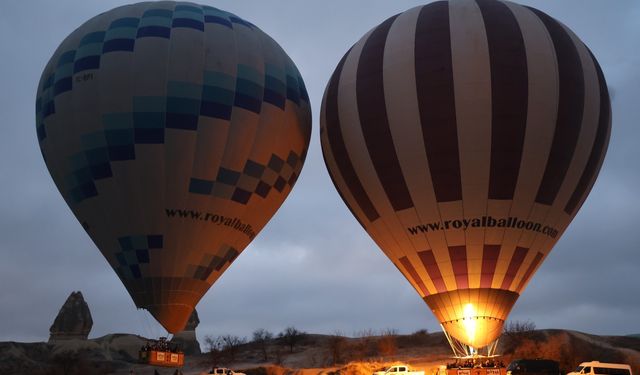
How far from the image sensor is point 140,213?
18656mm

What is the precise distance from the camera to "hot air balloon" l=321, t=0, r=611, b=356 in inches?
671

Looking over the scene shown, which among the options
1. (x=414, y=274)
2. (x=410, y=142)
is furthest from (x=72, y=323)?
(x=410, y=142)

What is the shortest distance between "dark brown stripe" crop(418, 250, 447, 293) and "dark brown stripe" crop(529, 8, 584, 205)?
10.00 feet

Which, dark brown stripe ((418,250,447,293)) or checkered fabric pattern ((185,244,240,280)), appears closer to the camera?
dark brown stripe ((418,250,447,293))

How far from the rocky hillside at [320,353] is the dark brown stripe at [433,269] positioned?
8.41 meters

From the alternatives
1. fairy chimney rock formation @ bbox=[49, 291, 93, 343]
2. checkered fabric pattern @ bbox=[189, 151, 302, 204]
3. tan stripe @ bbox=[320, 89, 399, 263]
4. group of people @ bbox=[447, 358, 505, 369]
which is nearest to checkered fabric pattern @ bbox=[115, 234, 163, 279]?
checkered fabric pattern @ bbox=[189, 151, 302, 204]

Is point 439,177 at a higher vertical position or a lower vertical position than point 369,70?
lower

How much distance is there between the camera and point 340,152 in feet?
63.7

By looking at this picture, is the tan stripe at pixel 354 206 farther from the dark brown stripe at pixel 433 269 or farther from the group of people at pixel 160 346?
the group of people at pixel 160 346

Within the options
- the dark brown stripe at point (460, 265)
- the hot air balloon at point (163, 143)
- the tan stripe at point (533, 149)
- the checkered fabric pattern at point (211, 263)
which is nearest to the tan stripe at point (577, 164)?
the tan stripe at point (533, 149)

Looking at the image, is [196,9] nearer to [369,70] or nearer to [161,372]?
[369,70]

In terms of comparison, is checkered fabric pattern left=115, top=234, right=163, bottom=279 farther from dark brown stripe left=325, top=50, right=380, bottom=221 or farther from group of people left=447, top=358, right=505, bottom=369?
group of people left=447, top=358, right=505, bottom=369

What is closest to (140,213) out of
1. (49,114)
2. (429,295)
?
(49,114)

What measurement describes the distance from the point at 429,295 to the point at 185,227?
6.84 m
